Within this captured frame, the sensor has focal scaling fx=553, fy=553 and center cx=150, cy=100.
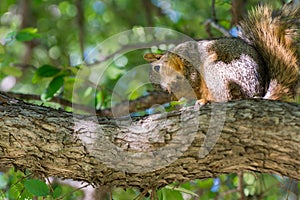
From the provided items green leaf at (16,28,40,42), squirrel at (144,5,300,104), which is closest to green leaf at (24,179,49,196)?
A: squirrel at (144,5,300,104)

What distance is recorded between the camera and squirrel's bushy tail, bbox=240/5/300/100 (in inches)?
76.6

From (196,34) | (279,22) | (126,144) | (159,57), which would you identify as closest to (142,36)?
(196,34)

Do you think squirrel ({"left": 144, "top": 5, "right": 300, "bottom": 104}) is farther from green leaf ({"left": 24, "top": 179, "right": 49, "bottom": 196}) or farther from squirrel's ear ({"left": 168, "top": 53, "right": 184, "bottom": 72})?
green leaf ({"left": 24, "top": 179, "right": 49, "bottom": 196})

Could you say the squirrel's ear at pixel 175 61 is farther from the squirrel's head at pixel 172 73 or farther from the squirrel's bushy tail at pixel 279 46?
the squirrel's bushy tail at pixel 279 46

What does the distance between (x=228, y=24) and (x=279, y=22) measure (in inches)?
45.8

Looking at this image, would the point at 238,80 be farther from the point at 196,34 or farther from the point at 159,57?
the point at 196,34

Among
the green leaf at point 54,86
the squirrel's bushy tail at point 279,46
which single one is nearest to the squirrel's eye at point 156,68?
the squirrel's bushy tail at point 279,46

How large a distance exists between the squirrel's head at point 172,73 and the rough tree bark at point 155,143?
0.55 m

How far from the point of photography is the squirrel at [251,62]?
1950 mm

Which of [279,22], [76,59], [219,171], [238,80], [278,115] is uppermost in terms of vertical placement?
[76,59]

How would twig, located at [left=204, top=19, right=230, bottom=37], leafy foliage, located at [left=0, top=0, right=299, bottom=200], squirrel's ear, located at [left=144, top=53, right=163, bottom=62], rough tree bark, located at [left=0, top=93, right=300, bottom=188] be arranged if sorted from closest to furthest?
1. rough tree bark, located at [left=0, top=93, right=300, bottom=188]
2. squirrel's ear, located at [left=144, top=53, right=163, bottom=62]
3. leafy foliage, located at [left=0, top=0, right=299, bottom=200]
4. twig, located at [left=204, top=19, right=230, bottom=37]

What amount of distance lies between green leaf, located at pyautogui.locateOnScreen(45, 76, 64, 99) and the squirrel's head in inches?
21.9

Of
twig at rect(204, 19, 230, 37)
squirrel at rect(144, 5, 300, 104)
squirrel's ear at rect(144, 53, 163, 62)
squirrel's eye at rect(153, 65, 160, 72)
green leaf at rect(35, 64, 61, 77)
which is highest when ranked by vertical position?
twig at rect(204, 19, 230, 37)

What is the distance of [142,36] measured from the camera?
312 centimetres
